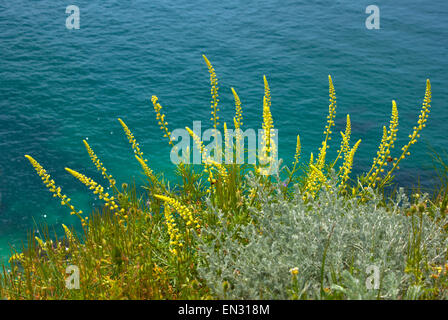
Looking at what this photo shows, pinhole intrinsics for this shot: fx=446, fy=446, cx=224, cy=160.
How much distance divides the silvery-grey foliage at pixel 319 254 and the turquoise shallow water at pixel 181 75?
30.6 feet

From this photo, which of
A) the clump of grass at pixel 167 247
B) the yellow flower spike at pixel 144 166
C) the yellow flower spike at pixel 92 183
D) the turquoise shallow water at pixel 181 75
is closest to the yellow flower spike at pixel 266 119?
the clump of grass at pixel 167 247

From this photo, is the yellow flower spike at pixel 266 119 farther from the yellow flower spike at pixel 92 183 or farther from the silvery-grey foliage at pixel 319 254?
the yellow flower spike at pixel 92 183

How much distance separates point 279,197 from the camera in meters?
5.32

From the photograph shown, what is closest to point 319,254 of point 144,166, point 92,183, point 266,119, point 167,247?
point 266,119

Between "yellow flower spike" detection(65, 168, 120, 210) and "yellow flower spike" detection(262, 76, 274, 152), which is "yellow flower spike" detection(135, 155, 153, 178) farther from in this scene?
"yellow flower spike" detection(262, 76, 274, 152)

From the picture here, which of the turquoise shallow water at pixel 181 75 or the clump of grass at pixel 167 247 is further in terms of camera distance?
the turquoise shallow water at pixel 181 75

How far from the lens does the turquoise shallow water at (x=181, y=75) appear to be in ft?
50.3

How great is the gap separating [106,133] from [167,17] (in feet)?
33.7

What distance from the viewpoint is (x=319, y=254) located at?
4633 mm

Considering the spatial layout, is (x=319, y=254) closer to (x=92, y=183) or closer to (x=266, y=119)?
(x=266, y=119)

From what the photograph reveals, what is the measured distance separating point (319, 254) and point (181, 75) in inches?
620

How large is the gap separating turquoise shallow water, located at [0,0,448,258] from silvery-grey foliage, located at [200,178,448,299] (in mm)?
9338

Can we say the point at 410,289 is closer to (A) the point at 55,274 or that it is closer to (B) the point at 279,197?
(B) the point at 279,197
